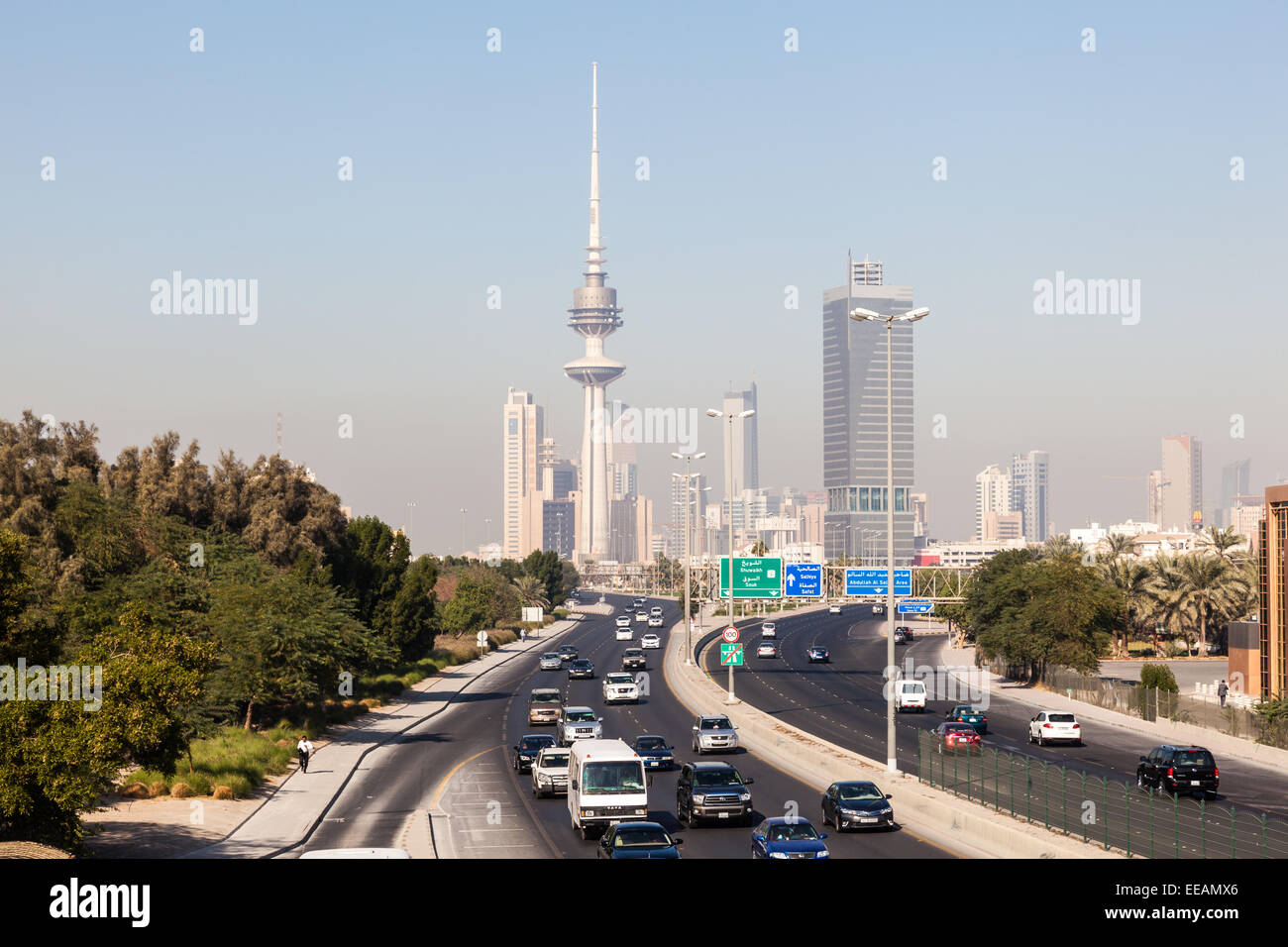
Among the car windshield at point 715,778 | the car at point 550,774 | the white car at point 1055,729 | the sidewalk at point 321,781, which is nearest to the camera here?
the sidewalk at point 321,781

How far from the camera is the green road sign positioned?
83938 millimetres

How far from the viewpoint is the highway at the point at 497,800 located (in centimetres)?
3034

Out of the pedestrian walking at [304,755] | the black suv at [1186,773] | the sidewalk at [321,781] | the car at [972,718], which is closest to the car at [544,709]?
the sidewalk at [321,781]

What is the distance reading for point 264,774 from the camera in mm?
44938

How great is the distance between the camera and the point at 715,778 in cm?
3456

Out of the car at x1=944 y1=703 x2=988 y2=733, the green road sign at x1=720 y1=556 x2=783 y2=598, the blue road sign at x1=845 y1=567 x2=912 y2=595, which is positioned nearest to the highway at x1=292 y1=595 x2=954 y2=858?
the car at x1=944 y1=703 x2=988 y2=733

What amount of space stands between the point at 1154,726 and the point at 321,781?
126 ft

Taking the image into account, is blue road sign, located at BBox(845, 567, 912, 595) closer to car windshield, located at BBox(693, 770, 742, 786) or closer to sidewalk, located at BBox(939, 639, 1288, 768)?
sidewalk, located at BBox(939, 639, 1288, 768)

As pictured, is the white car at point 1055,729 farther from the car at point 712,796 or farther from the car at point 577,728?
the car at point 712,796

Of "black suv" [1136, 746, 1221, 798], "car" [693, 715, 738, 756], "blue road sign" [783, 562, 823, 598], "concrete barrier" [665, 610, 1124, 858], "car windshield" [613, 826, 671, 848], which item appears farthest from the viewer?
"blue road sign" [783, 562, 823, 598]

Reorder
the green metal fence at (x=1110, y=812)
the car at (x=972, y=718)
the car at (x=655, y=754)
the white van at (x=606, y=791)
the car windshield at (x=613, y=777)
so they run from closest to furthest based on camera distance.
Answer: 1. the green metal fence at (x=1110, y=812)
2. the white van at (x=606, y=791)
3. the car windshield at (x=613, y=777)
4. the car at (x=655, y=754)
5. the car at (x=972, y=718)

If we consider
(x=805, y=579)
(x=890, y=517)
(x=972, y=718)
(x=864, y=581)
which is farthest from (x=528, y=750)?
(x=864, y=581)

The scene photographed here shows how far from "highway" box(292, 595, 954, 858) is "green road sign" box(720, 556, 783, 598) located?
14984 millimetres

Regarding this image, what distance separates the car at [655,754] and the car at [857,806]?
1274 cm
